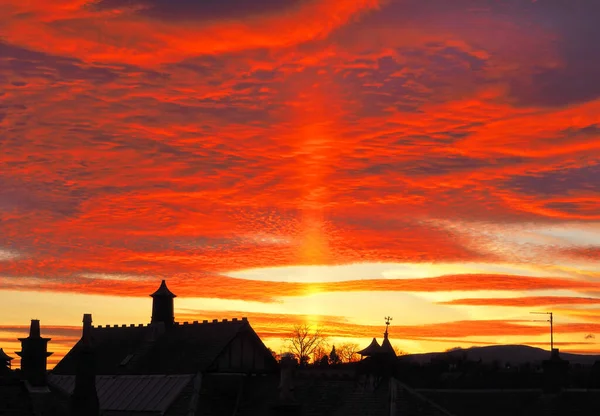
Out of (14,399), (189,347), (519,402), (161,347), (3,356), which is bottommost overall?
(14,399)

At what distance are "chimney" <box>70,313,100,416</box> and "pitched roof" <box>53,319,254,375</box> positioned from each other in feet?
25.5

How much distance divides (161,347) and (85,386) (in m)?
13.2

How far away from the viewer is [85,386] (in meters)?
61.6

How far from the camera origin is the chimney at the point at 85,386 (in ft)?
201

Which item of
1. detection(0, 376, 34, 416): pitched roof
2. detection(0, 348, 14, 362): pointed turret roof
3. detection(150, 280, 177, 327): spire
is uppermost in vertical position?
detection(150, 280, 177, 327): spire

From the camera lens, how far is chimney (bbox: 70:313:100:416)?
2408 inches

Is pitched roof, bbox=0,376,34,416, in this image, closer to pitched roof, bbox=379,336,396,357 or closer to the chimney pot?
the chimney pot

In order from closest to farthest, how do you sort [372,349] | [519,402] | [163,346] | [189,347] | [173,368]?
1. [372,349]
2. [519,402]
3. [173,368]
4. [189,347]
5. [163,346]

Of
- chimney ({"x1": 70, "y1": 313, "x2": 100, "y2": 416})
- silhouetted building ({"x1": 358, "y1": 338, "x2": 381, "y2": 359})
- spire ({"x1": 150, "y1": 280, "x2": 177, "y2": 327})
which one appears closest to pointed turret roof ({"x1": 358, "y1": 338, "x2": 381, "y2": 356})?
silhouetted building ({"x1": 358, "y1": 338, "x2": 381, "y2": 359})

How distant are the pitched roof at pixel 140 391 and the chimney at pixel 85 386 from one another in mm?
4942

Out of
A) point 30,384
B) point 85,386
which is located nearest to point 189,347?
point 85,386

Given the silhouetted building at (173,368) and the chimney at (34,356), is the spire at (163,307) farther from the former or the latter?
the chimney at (34,356)

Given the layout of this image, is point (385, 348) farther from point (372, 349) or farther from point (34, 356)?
point (34, 356)

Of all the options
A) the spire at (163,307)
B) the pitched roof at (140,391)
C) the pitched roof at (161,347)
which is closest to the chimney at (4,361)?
the pitched roof at (140,391)
